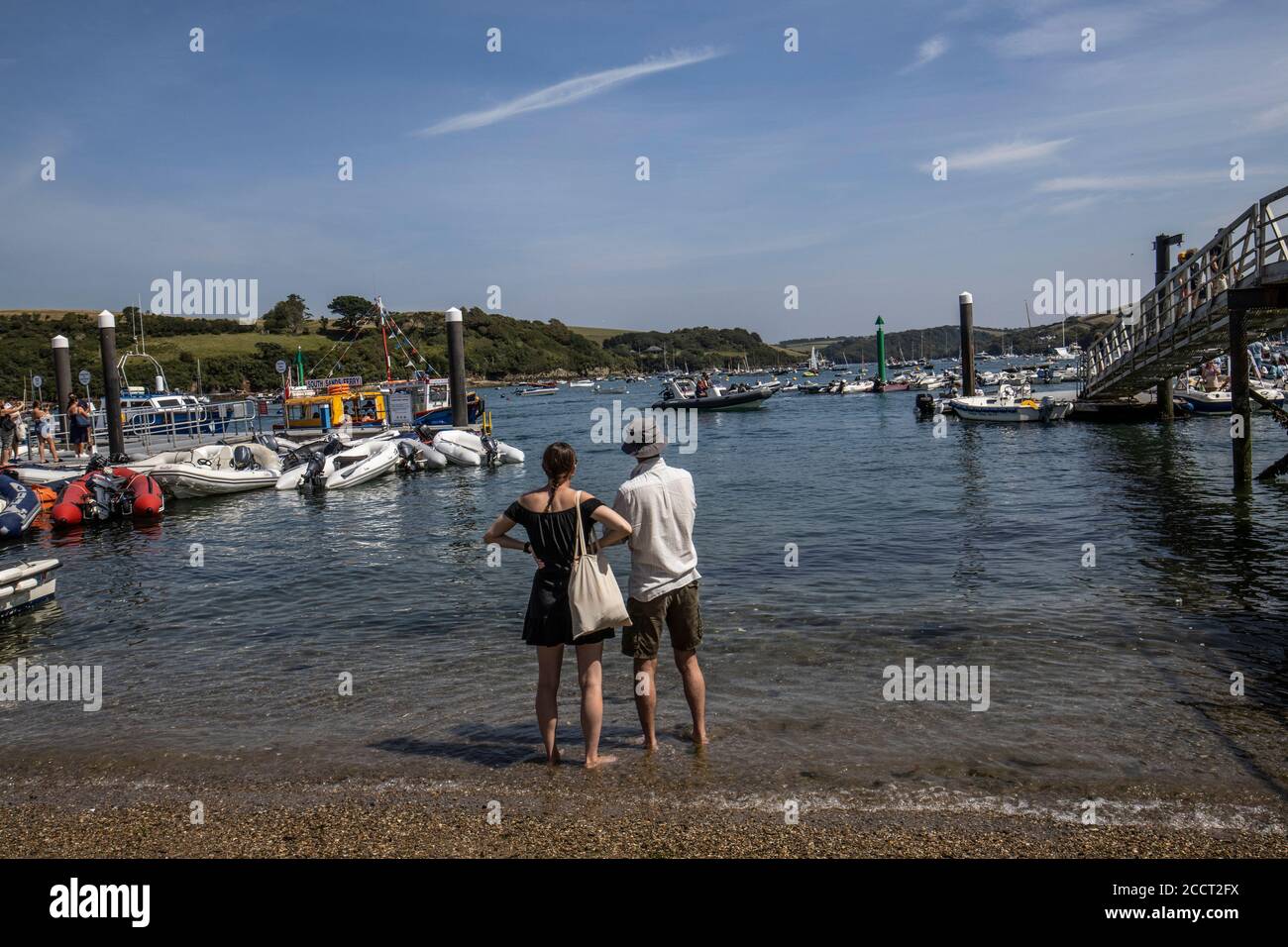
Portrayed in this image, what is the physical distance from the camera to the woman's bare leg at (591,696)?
20.2ft

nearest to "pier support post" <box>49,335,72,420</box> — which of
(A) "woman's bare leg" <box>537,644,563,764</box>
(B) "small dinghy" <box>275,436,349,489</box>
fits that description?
(B) "small dinghy" <box>275,436,349,489</box>

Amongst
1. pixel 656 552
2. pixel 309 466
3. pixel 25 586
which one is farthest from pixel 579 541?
pixel 309 466

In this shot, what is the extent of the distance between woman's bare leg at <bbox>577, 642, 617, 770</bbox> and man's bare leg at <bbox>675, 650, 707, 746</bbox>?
0.60 m

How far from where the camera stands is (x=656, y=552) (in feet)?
20.3

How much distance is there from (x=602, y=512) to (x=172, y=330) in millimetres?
157853

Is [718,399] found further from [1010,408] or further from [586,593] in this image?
[586,593]

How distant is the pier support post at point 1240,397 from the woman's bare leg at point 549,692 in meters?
18.1

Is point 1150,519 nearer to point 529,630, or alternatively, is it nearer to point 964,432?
point 529,630

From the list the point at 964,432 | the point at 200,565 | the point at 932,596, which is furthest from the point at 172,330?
the point at 932,596

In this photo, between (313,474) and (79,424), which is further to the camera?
(79,424)

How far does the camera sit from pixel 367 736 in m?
7.57

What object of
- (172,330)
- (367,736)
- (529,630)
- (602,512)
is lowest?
(367,736)

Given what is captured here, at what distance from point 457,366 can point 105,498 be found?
Answer: 1787cm
